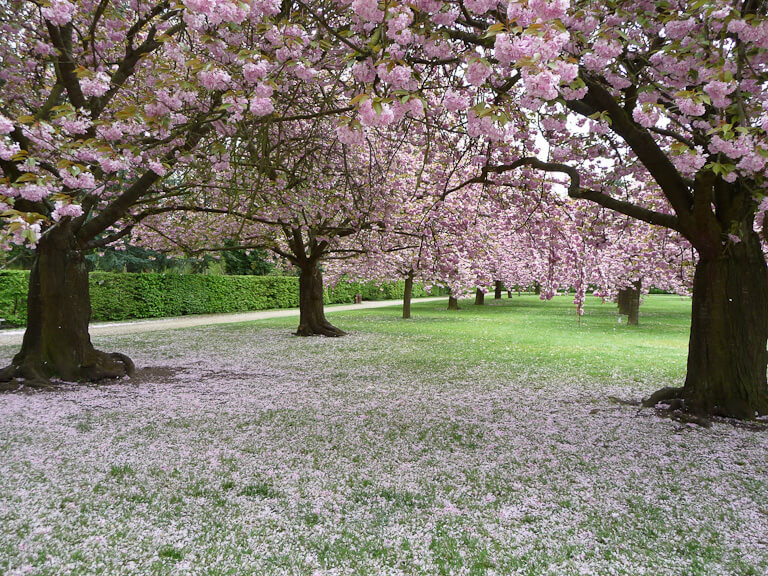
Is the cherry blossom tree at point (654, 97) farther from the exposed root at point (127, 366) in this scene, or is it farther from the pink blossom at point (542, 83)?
the exposed root at point (127, 366)

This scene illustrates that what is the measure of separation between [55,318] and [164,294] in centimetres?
1465

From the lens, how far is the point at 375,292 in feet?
127

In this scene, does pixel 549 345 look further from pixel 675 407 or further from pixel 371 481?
pixel 371 481

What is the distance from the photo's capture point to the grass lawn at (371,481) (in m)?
2.89

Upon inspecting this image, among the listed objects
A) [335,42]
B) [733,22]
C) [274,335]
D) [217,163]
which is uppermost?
[335,42]

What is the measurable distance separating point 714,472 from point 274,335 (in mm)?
12831

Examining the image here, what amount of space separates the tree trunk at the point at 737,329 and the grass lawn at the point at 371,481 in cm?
53

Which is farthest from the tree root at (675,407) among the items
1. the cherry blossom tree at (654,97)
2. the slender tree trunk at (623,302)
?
the slender tree trunk at (623,302)

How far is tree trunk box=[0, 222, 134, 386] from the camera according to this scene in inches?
301

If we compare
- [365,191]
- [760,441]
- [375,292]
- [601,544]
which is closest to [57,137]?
[365,191]

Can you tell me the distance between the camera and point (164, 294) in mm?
21578

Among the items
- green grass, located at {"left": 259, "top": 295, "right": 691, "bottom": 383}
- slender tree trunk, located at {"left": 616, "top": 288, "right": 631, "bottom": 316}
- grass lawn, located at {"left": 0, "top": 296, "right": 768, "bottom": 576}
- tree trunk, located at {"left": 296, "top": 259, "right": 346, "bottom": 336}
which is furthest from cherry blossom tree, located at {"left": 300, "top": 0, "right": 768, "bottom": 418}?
slender tree trunk, located at {"left": 616, "top": 288, "right": 631, "bottom": 316}

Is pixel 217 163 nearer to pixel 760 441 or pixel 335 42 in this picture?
pixel 335 42

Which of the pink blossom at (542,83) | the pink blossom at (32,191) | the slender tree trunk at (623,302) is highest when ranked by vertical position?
the pink blossom at (542,83)
